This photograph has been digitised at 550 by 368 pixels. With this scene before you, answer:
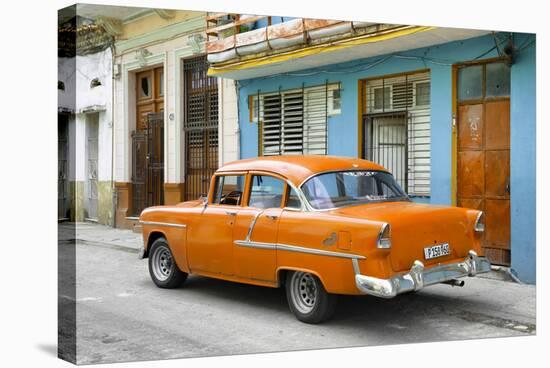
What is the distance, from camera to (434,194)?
6809 millimetres

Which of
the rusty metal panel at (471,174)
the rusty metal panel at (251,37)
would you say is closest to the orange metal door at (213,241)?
the rusty metal panel at (251,37)

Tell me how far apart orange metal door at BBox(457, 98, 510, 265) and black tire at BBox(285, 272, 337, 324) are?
1990 millimetres

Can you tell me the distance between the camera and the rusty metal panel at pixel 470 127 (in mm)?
6871

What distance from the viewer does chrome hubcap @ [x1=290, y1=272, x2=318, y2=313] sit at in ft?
18.1

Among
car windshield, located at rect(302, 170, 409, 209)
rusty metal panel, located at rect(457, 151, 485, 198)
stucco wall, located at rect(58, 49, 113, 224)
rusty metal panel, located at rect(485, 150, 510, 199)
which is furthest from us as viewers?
rusty metal panel, located at rect(457, 151, 485, 198)

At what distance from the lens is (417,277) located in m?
5.15

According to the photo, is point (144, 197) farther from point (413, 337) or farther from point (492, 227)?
point (492, 227)

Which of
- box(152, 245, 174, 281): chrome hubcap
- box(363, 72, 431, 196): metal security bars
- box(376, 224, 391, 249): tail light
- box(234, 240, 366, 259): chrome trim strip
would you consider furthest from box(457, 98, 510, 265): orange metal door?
box(152, 245, 174, 281): chrome hubcap

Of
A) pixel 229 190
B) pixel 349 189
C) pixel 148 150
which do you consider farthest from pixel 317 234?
pixel 148 150

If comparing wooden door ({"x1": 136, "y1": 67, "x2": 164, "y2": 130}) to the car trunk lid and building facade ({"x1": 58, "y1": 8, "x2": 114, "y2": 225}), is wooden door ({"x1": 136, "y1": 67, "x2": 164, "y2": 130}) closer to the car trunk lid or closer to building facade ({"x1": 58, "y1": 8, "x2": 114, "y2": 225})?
building facade ({"x1": 58, "y1": 8, "x2": 114, "y2": 225})

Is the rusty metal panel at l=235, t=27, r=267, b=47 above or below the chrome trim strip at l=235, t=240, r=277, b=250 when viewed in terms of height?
above

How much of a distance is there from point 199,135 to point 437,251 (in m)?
2.60

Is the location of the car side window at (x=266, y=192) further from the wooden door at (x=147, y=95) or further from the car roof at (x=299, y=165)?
the wooden door at (x=147, y=95)

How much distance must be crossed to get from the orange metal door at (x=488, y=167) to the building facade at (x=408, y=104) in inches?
0.4
